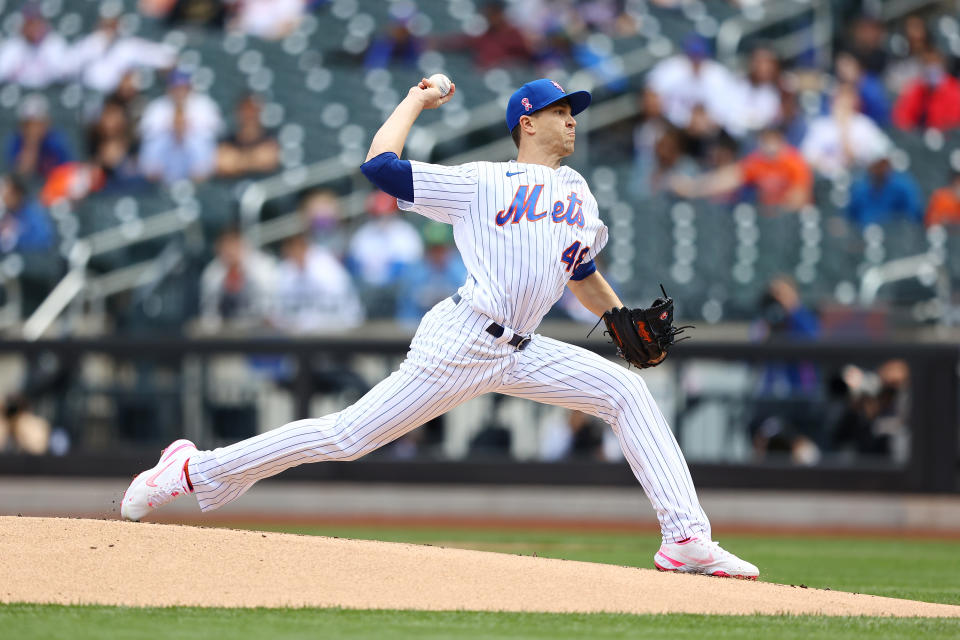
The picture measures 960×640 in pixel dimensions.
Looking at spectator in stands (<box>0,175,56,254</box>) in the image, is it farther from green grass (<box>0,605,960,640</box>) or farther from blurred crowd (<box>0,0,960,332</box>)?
green grass (<box>0,605,960,640</box>)

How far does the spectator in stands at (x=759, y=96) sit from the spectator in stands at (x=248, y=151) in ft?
13.7

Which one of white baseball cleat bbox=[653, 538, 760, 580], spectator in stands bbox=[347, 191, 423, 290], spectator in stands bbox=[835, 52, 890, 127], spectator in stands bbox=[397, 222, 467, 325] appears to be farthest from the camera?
spectator in stands bbox=[835, 52, 890, 127]

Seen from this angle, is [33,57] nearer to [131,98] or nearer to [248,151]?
[131,98]

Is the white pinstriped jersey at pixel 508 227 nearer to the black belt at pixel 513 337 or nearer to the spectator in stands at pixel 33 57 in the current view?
the black belt at pixel 513 337

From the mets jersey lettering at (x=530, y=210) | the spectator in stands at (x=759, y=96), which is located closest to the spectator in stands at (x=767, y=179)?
the spectator in stands at (x=759, y=96)

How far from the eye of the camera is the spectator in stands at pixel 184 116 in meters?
13.0

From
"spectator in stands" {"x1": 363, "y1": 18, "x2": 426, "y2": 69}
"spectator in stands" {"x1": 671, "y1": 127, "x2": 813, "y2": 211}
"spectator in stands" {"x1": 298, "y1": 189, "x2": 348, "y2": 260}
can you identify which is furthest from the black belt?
"spectator in stands" {"x1": 363, "y1": 18, "x2": 426, "y2": 69}

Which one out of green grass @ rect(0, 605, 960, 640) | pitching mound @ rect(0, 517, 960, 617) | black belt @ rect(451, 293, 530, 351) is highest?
black belt @ rect(451, 293, 530, 351)

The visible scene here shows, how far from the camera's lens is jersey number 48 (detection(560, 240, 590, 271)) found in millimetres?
5266

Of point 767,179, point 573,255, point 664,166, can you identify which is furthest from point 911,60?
point 573,255

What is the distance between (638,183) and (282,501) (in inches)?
164

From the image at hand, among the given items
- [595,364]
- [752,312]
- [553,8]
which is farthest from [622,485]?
[553,8]

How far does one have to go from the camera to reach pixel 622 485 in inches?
408

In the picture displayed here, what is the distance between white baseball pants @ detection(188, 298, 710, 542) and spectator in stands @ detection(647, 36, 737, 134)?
7.84 metres
